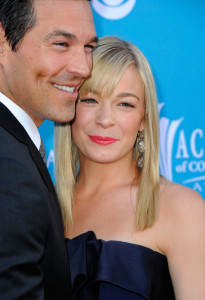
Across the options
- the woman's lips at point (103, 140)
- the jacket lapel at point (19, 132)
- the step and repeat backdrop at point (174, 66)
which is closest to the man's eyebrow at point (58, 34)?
the jacket lapel at point (19, 132)

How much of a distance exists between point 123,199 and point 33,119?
0.83 m

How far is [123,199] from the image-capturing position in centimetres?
234

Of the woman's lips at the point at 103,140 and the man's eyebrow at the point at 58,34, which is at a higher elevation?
the man's eyebrow at the point at 58,34

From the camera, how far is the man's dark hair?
1653 mm

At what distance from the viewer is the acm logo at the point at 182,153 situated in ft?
11.1

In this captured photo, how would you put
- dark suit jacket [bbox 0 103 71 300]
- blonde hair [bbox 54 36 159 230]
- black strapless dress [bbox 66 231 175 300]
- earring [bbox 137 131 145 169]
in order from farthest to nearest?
earring [bbox 137 131 145 169] < blonde hair [bbox 54 36 159 230] < black strapless dress [bbox 66 231 175 300] < dark suit jacket [bbox 0 103 71 300]

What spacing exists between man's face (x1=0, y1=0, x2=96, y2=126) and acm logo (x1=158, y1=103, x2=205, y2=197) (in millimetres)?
1680

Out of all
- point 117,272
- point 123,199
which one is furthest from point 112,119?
point 117,272

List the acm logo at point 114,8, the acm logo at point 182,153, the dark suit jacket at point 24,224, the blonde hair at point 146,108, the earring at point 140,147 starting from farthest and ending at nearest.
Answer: the acm logo at point 182,153 < the acm logo at point 114,8 < the earring at point 140,147 < the blonde hair at point 146,108 < the dark suit jacket at point 24,224

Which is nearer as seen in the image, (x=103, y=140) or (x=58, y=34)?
(x=58, y=34)

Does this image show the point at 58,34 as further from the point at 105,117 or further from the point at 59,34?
the point at 105,117

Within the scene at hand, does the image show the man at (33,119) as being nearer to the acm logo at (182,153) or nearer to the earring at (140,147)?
the earring at (140,147)

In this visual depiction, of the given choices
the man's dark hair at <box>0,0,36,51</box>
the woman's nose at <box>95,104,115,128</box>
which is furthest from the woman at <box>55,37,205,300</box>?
the man's dark hair at <box>0,0,36,51</box>

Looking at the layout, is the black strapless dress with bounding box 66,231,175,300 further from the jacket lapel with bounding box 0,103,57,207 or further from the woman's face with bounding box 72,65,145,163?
the jacket lapel with bounding box 0,103,57,207
